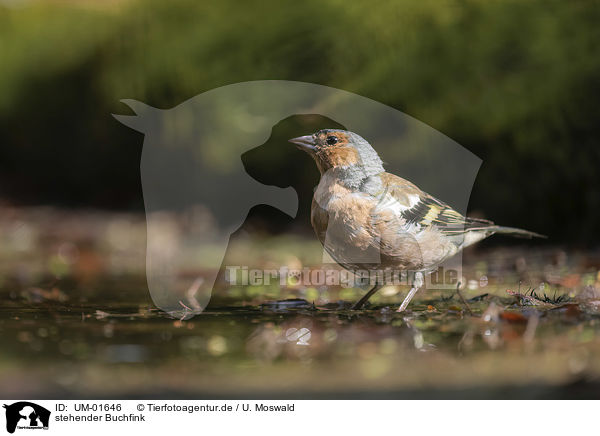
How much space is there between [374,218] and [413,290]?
1.48 ft

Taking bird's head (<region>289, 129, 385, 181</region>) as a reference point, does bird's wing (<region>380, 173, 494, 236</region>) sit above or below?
below

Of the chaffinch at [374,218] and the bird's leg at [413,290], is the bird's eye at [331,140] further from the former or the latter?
the bird's leg at [413,290]

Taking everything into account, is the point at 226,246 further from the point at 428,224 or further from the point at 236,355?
the point at 236,355

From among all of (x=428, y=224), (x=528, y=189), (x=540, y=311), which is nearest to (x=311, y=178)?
(x=528, y=189)

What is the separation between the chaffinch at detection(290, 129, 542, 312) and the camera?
10.2 feet

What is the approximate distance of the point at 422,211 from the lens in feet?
11.0

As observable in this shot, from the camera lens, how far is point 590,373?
2363 millimetres

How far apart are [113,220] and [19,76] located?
6.51 feet

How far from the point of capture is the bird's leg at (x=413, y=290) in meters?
3.23

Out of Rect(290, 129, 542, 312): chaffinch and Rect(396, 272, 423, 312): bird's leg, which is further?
Rect(396, 272, 423, 312): bird's leg

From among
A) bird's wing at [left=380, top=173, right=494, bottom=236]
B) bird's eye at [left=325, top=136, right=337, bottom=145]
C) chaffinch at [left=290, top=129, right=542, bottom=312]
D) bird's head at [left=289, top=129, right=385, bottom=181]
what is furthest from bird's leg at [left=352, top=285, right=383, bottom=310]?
bird's eye at [left=325, top=136, right=337, bottom=145]
